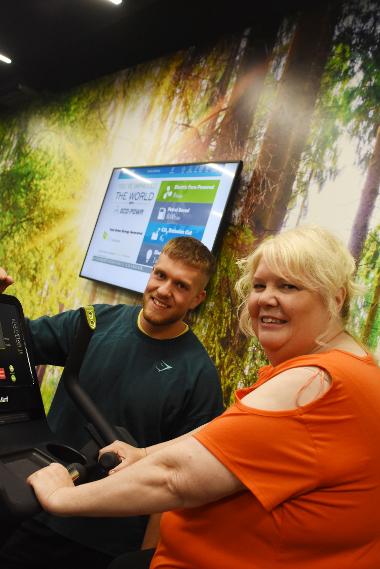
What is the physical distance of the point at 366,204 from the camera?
73.4 inches

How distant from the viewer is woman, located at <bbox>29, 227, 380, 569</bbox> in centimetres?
86

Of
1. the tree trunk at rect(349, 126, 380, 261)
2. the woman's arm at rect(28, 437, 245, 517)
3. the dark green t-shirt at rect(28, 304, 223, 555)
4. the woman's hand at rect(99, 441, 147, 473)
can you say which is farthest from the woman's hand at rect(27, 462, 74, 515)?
the tree trunk at rect(349, 126, 380, 261)

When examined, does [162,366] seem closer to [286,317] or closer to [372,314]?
[286,317]

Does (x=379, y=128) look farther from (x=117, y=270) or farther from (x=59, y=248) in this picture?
(x=59, y=248)

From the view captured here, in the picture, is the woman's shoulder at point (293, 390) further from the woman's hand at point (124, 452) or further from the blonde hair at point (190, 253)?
the blonde hair at point (190, 253)

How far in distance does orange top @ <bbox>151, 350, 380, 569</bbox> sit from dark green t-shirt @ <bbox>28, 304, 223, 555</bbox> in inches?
28.9

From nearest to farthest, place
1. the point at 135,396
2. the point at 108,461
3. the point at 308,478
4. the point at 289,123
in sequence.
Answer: the point at 308,478 < the point at 108,461 < the point at 135,396 < the point at 289,123

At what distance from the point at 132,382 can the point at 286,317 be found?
2.53 ft

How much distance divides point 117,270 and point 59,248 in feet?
3.38

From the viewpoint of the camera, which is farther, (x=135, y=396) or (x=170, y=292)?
(x=170, y=292)

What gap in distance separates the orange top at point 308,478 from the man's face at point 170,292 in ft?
2.84

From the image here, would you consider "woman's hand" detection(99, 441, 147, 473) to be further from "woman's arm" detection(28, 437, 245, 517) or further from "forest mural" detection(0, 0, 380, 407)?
"forest mural" detection(0, 0, 380, 407)

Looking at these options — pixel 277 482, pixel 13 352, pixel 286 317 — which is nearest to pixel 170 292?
pixel 13 352

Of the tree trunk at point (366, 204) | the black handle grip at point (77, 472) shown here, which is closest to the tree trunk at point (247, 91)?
the tree trunk at point (366, 204)
